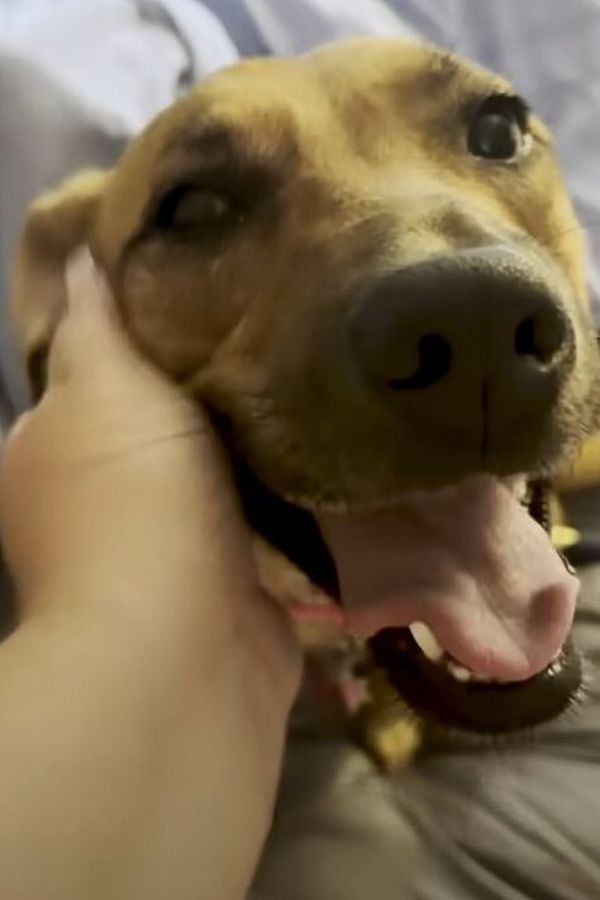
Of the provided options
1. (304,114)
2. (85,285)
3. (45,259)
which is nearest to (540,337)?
(304,114)

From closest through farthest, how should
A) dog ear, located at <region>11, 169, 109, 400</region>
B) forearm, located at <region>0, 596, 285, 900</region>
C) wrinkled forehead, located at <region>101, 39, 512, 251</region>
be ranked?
forearm, located at <region>0, 596, 285, 900</region> < wrinkled forehead, located at <region>101, 39, 512, 251</region> < dog ear, located at <region>11, 169, 109, 400</region>

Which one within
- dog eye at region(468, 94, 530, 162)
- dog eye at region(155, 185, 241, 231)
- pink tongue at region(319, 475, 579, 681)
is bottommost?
pink tongue at region(319, 475, 579, 681)

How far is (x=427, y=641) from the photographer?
3.95 ft

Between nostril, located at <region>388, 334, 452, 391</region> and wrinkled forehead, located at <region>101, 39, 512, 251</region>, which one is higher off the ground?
wrinkled forehead, located at <region>101, 39, 512, 251</region>

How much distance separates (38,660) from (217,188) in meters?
0.48

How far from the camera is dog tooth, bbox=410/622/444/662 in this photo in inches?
46.0

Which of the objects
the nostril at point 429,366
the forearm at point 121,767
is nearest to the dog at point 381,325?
the nostril at point 429,366

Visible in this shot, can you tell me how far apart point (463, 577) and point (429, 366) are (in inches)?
8.8

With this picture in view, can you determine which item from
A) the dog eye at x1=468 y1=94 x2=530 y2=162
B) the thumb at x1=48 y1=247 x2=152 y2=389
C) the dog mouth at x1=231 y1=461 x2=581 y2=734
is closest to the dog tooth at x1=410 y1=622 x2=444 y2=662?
the dog mouth at x1=231 y1=461 x2=581 y2=734

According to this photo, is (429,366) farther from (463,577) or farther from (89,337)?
(89,337)

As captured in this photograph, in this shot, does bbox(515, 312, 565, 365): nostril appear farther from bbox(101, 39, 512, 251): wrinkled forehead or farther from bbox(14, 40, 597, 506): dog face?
bbox(101, 39, 512, 251): wrinkled forehead

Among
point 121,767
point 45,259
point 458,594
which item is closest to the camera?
point 121,767

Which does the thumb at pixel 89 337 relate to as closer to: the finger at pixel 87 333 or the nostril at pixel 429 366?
the finger at pixel 87 333

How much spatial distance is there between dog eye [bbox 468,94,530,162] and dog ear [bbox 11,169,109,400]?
37 centimetres
